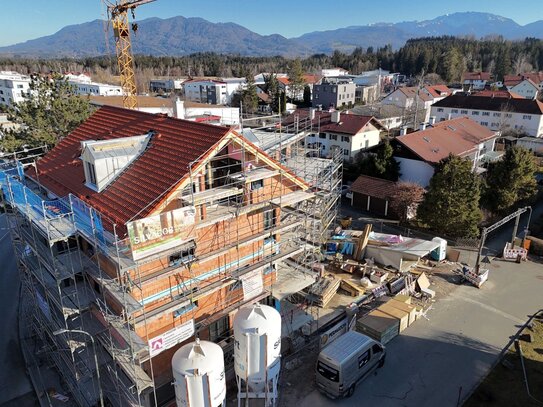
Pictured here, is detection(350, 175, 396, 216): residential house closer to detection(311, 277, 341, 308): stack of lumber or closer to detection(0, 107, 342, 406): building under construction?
detection(311, 277, 341, 308): stack of lumber

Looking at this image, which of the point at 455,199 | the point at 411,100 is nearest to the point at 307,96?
the point at 411,100

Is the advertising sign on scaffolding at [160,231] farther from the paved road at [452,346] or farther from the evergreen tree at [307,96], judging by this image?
the evergreen tree at [307,96]

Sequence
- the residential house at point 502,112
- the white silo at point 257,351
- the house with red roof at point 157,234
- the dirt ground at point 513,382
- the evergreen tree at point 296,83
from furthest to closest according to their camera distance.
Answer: the evergreen tree at point 296,83
the residential house at point 502,112
the dirt ground at point 513,382
the white silo at point 257,351
the house with red roof at point 157,234

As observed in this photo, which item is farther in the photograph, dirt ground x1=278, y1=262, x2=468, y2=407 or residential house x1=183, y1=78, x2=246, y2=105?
residential house x1=183, y1=78, x2=246, y2=105

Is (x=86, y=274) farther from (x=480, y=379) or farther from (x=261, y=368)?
(x=480, y=379)

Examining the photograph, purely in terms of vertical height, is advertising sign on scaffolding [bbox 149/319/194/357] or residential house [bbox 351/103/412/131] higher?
residential house [bbox 351/103/412/131]

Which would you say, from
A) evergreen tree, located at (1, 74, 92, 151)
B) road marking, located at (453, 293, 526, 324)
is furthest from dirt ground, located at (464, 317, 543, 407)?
evergreen tree, located at (1, 74, 92, 151)

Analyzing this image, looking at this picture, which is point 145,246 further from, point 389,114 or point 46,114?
point 389,114

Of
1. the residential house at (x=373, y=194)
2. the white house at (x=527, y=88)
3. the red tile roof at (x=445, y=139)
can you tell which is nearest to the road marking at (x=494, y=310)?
the residential house at (x=373, y=194)
